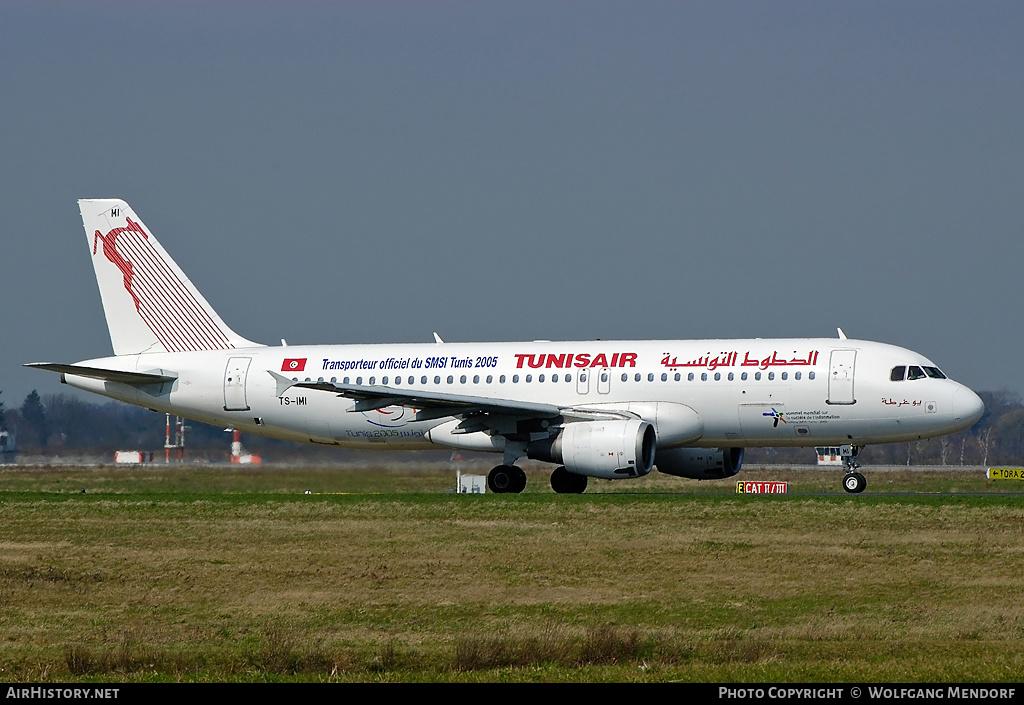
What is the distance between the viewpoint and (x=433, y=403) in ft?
112

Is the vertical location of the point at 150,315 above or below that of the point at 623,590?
above

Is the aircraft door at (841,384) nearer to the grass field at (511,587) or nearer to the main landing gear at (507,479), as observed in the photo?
the grass field at (511,587)

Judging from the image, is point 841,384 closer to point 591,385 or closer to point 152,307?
point 591,385

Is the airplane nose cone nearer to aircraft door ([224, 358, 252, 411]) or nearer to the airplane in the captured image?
the airplane

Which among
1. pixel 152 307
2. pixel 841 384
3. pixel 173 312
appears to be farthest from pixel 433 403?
pixel 152 307

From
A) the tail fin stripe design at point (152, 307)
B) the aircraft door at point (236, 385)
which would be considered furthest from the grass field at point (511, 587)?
the tail fin stripe design at point (152, 307)

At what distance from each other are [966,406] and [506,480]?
36.3 ft

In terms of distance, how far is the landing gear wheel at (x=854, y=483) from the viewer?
3478 cm

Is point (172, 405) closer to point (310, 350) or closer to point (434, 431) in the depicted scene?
point (310, 350)

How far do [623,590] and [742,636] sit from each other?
4.06 metres

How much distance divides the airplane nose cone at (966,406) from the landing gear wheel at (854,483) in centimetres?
272

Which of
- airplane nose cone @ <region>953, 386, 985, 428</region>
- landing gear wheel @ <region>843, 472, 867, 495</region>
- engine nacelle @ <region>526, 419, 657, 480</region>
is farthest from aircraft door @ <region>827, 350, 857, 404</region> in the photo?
engine nacelle @ <region>526, 419, 657, 480</region>
